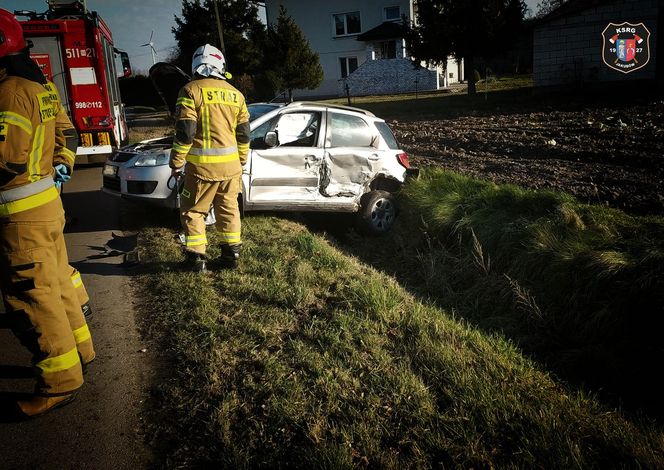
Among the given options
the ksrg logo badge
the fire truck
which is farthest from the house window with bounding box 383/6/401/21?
the fire truck

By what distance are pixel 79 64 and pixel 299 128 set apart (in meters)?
6.04

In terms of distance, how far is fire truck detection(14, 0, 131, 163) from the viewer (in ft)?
30.8

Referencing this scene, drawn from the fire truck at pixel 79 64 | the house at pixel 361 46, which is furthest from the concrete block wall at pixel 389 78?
the fire truck at pixel 79 64

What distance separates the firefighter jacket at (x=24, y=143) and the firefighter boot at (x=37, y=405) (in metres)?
1.04

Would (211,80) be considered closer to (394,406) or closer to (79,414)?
(79,414)

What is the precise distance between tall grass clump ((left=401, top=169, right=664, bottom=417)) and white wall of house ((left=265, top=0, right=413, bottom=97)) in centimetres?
3240

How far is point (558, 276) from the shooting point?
4.63m

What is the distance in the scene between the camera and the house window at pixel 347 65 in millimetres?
37375

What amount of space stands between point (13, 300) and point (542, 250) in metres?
4.49

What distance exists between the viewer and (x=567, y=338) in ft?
13.8

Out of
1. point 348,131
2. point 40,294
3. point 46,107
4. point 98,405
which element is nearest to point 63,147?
point 46,107

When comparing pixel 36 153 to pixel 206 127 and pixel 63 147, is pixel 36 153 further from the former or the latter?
pixel 206 127

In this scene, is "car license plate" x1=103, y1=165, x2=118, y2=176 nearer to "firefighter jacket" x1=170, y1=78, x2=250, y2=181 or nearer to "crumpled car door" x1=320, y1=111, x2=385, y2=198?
"firefighter jacket" x1=170, y1=78, x2=250, y2=181

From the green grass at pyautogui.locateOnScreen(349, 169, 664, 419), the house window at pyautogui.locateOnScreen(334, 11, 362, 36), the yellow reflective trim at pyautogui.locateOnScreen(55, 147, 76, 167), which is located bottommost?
the green grass at pyautogui.locateOnScreen(349, 169, 664, 419)
